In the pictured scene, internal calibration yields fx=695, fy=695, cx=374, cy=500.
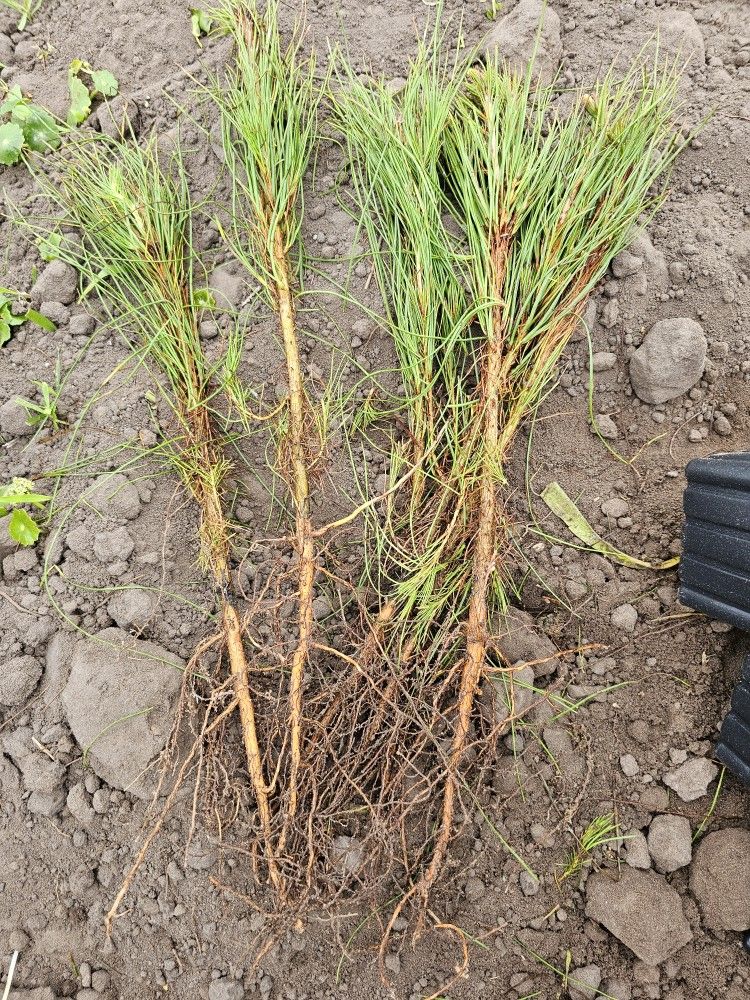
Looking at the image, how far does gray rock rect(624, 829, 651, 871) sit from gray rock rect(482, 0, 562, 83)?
1.56 metres

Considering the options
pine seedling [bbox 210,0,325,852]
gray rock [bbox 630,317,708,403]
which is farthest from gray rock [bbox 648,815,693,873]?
gray rock [bbox 630,317,708,403]

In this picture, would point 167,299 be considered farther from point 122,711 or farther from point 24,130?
point 122,711

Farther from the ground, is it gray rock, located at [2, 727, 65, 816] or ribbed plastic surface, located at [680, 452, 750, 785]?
ribbed plastic surface, located at [680, 452, 750, 785]

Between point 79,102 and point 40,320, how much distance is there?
1.65 feet

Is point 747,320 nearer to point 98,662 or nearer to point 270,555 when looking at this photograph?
point 270,555

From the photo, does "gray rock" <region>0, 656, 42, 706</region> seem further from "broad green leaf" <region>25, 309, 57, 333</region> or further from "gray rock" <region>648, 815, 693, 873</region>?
"gray rock" <region>648, 815, 693, 873</region>

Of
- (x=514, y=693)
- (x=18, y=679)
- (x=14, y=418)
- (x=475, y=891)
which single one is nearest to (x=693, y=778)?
(x=514, y=693)

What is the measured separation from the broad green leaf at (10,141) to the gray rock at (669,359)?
1418 mm

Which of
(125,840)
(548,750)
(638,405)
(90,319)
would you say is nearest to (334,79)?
(90,319)

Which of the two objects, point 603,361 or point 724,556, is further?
point 603,361

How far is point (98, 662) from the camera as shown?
55.8 inches

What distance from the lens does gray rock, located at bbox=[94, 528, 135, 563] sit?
4.73 ft

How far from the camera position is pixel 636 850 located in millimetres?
1382

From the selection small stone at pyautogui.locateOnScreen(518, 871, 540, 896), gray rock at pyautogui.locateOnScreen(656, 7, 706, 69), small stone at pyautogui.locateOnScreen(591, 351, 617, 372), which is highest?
gray rock at pyautogui.locateOnScreen(656, 7, 706, 69)
